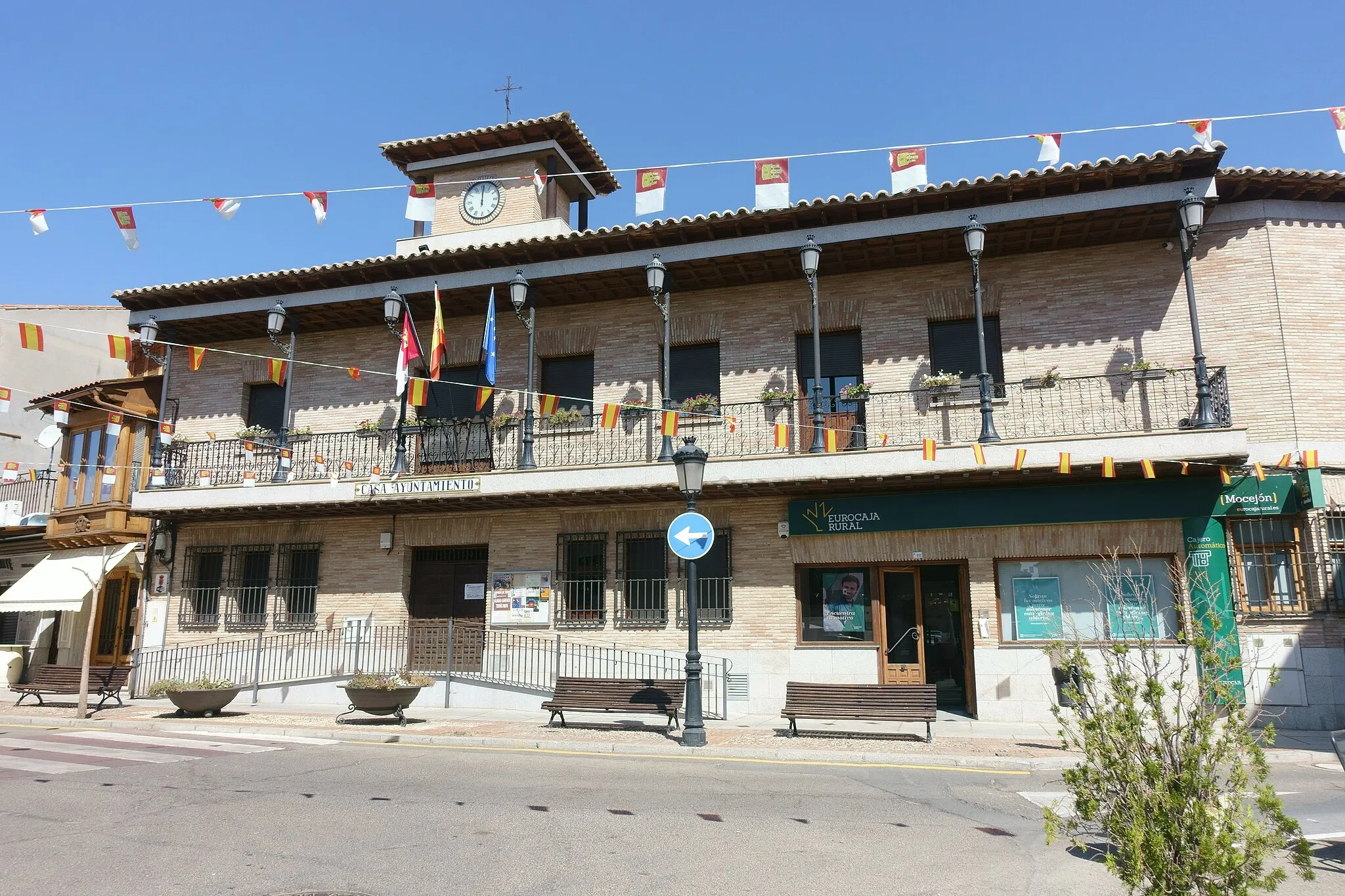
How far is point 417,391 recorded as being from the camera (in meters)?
15.6

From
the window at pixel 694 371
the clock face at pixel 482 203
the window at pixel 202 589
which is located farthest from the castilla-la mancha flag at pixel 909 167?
the window at pixel 202 589

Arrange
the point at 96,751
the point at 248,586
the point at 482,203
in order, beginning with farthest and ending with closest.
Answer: the point at 482,203 → the point at 248,586 → the point at 96,751

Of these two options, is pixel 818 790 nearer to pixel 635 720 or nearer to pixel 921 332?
pixel 635 720

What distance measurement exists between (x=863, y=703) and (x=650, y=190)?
7.84m

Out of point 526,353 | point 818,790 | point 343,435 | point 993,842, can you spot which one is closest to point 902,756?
point 818,790

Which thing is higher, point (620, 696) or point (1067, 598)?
point (1067, 598)

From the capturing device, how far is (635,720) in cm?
1373

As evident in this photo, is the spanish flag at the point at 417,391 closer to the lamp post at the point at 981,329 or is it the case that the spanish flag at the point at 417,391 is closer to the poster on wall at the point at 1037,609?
the lamp post at the point at 981,329

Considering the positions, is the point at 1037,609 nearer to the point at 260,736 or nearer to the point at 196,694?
the point at 260,736

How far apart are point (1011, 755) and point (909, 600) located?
4566 millimetres

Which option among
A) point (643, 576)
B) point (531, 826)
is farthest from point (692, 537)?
point (531, 826)

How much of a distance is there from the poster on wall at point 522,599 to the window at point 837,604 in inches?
172

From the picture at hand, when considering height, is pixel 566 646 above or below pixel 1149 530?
below

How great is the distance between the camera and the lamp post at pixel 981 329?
13.2 meters
